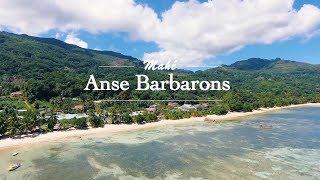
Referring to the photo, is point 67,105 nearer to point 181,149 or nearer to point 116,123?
point 116,123

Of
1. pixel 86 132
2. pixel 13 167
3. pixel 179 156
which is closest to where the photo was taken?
pixel 13 167

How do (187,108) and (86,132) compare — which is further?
(187,108)

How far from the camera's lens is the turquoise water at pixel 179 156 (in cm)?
4425

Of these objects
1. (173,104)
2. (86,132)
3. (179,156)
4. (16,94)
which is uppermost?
(16,94)

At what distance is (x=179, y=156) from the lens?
53.7m

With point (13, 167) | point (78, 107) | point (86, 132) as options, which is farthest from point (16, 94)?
point (13, 167)

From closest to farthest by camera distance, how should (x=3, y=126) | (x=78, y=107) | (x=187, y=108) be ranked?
Answer: (x=3, y=126), (x=78, y=107), (x=187, y=108)

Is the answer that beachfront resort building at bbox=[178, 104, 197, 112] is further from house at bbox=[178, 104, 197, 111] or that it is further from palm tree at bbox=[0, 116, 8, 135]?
palm tree at bbox=[0, 116, 8, 135]

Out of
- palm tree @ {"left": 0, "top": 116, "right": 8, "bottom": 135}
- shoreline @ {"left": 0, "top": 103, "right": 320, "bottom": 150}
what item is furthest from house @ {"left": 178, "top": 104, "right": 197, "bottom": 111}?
palm tree @ {"left": 0, "top": 116, "right": 8, "bottom": 135}

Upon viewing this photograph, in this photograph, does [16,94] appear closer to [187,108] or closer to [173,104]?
[173,104]

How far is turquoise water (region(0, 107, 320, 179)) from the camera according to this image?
4425 centimetres

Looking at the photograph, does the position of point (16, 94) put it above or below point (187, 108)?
above

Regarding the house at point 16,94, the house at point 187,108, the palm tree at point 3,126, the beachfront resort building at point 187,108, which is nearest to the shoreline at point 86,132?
the palm tree at point 3,126

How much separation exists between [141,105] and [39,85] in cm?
3195
